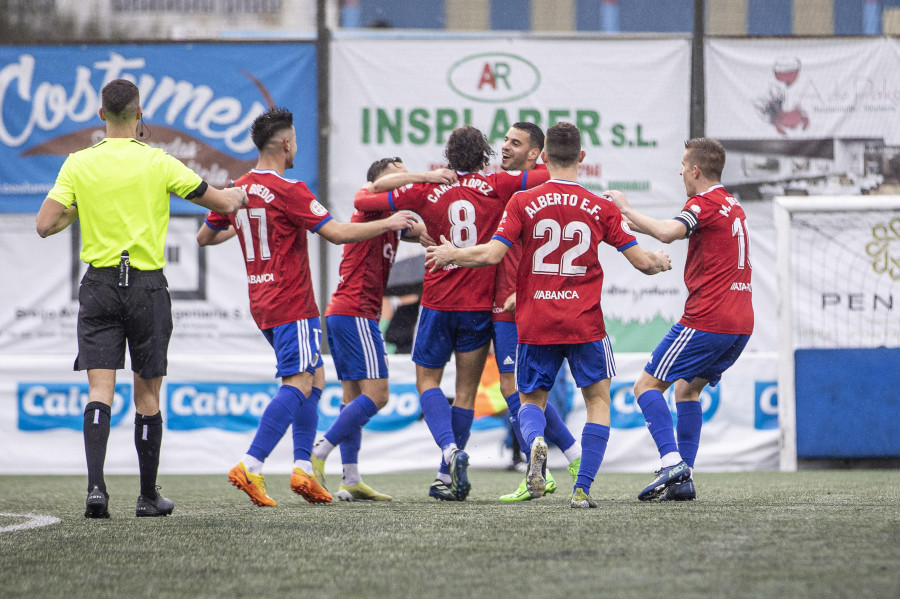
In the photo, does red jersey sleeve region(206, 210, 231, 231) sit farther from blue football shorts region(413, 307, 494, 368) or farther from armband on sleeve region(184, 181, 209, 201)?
blue football shorts region(413, 307, 494, 368)

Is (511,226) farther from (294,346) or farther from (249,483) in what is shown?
(249,483)

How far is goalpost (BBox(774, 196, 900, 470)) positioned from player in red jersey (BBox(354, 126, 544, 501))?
4.42 metres

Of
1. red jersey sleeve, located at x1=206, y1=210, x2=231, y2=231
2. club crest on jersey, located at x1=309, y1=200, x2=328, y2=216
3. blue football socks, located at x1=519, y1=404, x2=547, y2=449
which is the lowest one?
blue football socks, located at x1=519, y1=404, x2=547, y2=449

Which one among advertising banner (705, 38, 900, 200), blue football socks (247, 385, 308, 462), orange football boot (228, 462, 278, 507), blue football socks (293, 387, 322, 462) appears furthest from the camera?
advertising banner (705, 38, 900, 200)

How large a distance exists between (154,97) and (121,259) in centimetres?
668

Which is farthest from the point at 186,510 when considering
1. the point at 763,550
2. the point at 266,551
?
the point at 763,550

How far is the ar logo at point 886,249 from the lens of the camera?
32.6 ft

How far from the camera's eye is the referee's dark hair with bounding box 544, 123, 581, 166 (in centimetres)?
499

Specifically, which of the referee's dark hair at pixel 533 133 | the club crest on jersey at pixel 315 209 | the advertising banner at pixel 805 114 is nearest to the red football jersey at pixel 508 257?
the referee's dark hair at pixel 533 133

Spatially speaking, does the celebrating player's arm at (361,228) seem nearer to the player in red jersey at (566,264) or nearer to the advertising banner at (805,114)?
the player in red jersey at (566,264)

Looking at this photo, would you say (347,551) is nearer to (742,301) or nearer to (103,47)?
(742,301)

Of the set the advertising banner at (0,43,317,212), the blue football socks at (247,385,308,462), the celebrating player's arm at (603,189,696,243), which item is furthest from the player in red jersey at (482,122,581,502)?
the advertising banner at (0,43,317,212)

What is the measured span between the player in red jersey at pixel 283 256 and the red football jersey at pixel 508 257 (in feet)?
2.10

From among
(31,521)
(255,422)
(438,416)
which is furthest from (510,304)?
(255,422)
